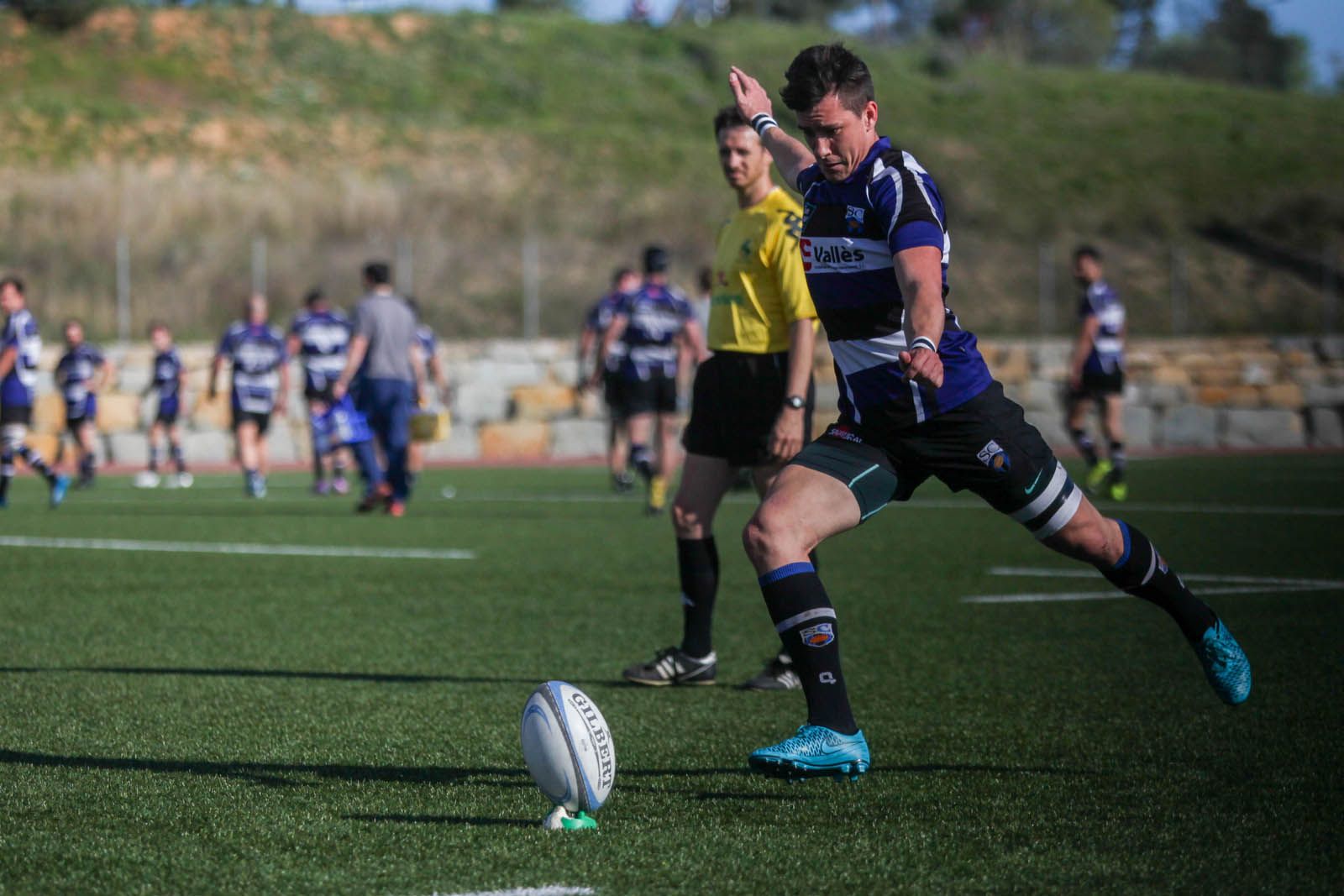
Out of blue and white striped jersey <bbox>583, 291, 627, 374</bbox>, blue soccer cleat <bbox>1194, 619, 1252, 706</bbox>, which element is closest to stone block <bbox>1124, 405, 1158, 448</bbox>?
blue and white striped jersey <bbox>583, 291, 627, 374</bbox>

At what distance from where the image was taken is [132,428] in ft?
81.4

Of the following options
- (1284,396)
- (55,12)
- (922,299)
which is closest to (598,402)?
(1284,396)

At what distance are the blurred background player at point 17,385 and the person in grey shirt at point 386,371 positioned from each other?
2891 millimetres

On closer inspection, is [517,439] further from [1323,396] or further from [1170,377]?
[1323,396]

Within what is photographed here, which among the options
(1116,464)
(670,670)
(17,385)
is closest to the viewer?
(670,670)

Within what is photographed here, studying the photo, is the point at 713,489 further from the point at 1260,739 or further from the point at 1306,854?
the point at 1306,854

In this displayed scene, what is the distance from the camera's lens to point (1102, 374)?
16.4 meters

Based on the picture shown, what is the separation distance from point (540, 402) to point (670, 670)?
66.8 ft

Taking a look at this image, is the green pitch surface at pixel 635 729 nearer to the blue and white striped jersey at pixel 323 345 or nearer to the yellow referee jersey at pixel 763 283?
the yellow referee jersey at pixel 763 283

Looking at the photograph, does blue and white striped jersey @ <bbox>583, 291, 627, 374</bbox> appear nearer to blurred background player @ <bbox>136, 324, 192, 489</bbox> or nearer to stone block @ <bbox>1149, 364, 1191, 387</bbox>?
blurred background player @ <bbox>136, 324, 192, 489</bbox>

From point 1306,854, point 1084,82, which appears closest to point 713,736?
point 1306,854

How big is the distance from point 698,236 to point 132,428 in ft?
48.3

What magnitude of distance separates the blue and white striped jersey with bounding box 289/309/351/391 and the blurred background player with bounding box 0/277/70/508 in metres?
3.43

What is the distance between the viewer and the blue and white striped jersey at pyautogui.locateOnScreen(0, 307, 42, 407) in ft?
50.1
